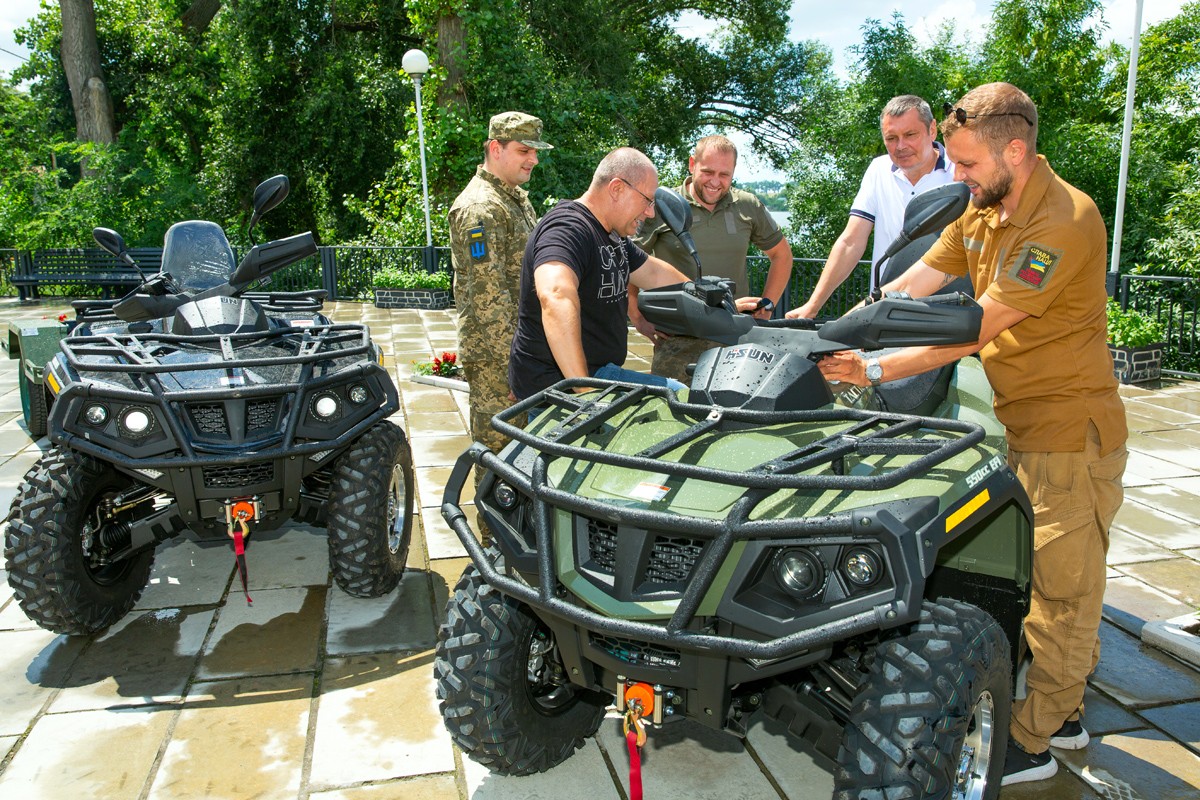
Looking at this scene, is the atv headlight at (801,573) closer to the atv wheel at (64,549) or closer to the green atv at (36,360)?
the atv wheel at (64,549)

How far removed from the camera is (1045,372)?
9.84ft

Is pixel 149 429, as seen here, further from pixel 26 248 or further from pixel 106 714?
pixel 26 248

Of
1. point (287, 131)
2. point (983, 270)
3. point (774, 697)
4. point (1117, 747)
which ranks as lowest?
point (1117, 747)

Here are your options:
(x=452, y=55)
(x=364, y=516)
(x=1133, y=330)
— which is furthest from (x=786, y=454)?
(x=452, y=55)

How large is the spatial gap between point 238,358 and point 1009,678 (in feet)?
10.5

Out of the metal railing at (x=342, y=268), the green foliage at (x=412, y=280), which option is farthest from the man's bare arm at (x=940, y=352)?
the metal railing at (x=342, y=268)

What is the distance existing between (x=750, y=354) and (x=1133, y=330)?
8233mm

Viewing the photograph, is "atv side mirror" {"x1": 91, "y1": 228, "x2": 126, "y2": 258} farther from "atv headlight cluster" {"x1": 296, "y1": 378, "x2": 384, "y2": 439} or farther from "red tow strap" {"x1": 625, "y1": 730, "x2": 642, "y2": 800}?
"red tow strap" {"x1": 625, "y1": 730, "x2": 642, "y2": 800}

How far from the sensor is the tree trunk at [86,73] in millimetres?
22844

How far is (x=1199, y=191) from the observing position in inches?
555

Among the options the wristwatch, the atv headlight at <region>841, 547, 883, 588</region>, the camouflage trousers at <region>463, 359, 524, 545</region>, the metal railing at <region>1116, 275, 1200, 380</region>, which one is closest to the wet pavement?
the camouflage trousers at <region>463, 359, 524, 545</region>

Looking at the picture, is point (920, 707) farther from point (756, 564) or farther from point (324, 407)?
point (324, 407)

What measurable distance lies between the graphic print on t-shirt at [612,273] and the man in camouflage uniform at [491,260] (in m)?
0.84

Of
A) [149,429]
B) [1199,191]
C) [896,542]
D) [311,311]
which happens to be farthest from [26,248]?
[896,542]
